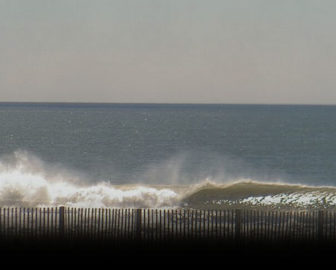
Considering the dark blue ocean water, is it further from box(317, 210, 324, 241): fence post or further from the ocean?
box(317, 210, 324, 241): fence post

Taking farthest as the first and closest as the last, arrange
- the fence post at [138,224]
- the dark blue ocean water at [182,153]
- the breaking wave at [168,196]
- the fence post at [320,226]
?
1. the dark blue ocean water at [182,153]
2. the breaking wave at [168,196]
3. the fence post at [320,226]
4. the fence post at [138,224]

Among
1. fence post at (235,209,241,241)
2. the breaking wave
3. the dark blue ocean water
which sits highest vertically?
the dark blue ocean water

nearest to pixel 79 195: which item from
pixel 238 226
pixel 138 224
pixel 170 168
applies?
pixel 138 224

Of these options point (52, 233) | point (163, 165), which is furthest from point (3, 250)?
point (163, 165)

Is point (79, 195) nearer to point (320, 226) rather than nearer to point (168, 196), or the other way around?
point (168, 196)

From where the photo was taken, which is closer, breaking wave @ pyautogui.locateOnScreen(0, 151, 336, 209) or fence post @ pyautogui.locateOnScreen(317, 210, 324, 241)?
fence post @ pyautogui.locateOnScreen(317, 210, 324, 241)

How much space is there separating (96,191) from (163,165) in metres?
46.2

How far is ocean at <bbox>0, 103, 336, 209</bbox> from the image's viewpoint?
179 ft

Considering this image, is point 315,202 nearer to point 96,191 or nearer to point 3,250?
point 96,191

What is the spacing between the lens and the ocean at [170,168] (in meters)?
54.6

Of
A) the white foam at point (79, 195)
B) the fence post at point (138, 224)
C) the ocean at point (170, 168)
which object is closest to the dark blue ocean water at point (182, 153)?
the ocean at point (170, 168)

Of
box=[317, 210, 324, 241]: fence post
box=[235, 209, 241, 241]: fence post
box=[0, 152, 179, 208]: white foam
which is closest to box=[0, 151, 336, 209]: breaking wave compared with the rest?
box=[0, 152, 179, 208]: white foam

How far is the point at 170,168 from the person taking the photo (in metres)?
103

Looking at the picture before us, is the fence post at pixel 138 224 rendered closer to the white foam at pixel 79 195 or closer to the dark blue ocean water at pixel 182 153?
the white foam at pixel 79 195
